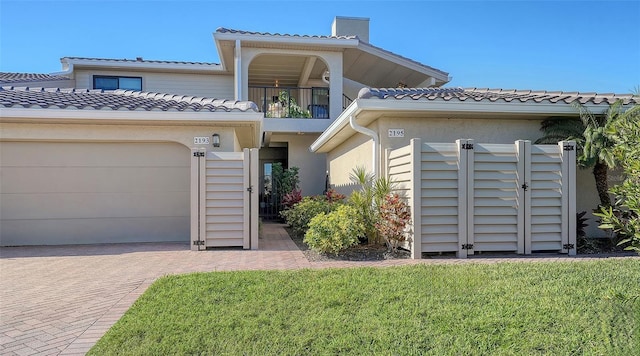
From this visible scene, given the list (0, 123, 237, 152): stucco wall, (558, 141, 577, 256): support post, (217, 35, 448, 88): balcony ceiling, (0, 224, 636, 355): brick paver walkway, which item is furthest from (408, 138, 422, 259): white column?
(217, 35, 448, 88): balcony ceiling

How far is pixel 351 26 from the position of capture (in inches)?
762

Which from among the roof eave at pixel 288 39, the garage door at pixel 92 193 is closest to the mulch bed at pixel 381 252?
the garage door at pixel 92 193

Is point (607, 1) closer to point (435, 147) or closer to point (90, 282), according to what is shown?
point (435, 147)

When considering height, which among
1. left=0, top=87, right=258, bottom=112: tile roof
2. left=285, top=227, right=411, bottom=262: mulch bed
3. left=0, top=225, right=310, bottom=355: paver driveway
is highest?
left=0, top=87, right=258, bottom=112: tile roof

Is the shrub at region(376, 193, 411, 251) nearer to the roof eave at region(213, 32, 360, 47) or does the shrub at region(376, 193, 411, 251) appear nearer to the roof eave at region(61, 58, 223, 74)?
the roof eave at region(213, 32, 360, 47)

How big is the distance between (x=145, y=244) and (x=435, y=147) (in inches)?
273

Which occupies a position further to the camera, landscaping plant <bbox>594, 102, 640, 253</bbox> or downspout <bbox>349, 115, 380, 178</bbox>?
downspout <bbox>349, 115, 380, 178</bbox>

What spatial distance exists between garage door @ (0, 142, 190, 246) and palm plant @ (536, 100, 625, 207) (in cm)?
861

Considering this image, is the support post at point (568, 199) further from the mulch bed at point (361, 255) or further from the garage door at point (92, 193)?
the garage door at point (92, 193)

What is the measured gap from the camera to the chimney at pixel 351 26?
1919 cm

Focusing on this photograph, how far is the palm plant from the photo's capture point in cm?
786

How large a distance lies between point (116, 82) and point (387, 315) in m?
17.5

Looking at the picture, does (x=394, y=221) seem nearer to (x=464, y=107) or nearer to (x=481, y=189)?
(x=481, y=189)

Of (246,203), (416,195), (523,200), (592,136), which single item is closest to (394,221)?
(416,195)
